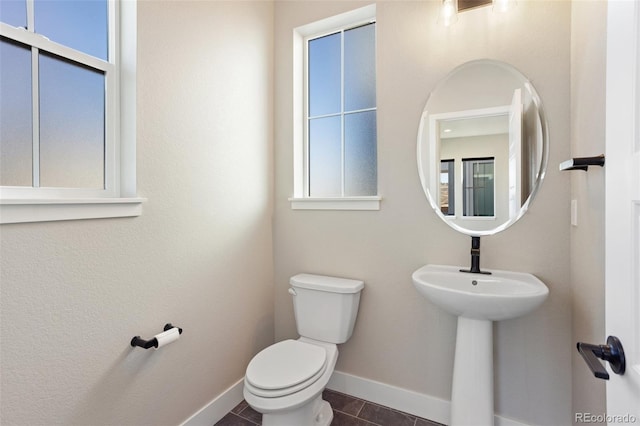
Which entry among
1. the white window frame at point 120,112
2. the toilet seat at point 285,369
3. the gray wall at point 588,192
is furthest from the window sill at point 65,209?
the gray wall at point 588,192

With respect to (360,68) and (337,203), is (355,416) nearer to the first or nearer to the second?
(337,203)

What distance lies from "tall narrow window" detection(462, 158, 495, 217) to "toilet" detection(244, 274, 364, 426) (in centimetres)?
76

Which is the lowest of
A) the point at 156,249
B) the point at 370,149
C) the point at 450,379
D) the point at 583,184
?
the point at 450,379

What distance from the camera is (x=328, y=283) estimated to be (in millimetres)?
1817

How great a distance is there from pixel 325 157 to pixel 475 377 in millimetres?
1524

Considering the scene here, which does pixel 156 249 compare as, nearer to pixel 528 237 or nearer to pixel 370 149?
pixel 370 149

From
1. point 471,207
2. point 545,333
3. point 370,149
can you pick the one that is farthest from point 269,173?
point 545,333

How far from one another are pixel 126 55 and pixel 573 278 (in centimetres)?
222

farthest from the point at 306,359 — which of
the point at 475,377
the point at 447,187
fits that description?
the point at 447,187

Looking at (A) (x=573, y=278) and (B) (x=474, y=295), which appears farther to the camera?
(A) (x=573, y=278)

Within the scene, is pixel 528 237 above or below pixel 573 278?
above

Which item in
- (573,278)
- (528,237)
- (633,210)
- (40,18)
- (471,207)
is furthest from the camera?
(471,207)

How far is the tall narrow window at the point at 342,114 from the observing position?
6.52 feet

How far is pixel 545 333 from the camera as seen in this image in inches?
58.3
